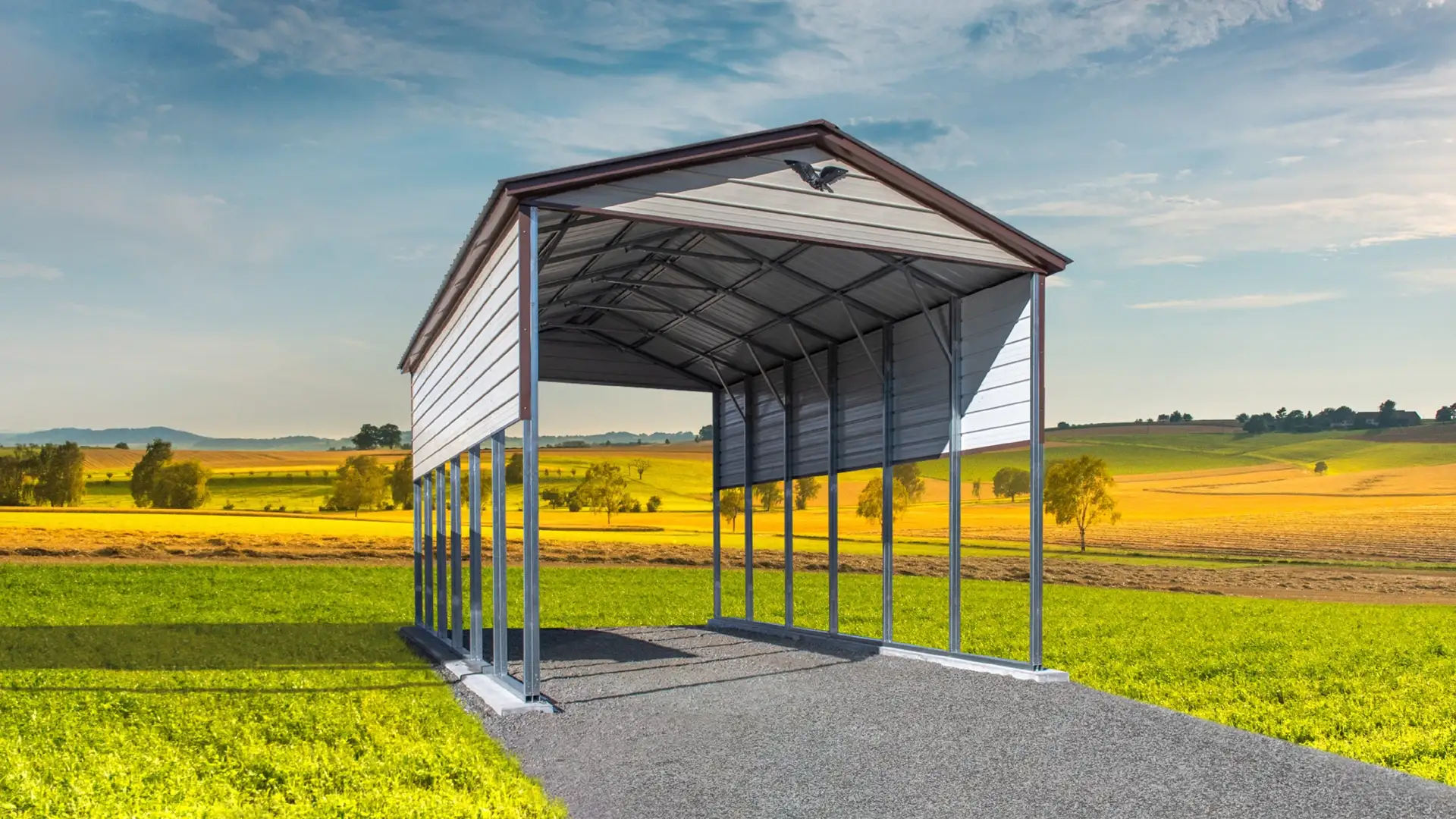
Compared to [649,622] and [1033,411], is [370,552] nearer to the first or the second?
[649,622]

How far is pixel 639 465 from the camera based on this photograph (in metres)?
68.6

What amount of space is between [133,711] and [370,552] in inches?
1215

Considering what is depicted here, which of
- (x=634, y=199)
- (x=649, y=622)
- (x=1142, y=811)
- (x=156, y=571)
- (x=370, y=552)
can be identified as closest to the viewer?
(x=1142, y=811)

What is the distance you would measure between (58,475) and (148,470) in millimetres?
3865

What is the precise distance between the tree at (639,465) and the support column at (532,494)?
56.9 m

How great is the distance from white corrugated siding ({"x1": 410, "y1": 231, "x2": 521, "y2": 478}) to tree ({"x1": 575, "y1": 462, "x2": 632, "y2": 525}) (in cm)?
4026

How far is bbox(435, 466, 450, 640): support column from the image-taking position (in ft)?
55.4

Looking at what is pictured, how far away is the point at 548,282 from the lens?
15.6 meters

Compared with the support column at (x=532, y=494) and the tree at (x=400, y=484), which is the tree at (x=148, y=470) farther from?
the support column at (x=532, y=494)

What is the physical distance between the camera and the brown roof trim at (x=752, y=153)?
10.5 meters

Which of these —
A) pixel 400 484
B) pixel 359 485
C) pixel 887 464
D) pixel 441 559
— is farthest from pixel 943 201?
pixel 400 484

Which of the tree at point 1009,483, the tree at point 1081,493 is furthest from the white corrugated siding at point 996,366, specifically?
the tree at point 1009,483

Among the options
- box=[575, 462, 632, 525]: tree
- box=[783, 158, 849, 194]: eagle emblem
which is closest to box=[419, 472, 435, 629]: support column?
box=[783, 158, 849, 194]: eagle emblem

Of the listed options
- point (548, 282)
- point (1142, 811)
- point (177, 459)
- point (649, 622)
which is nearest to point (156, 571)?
point (649, 622)
